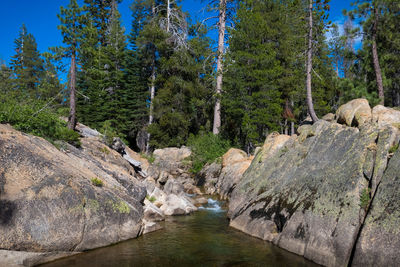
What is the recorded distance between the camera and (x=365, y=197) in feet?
25.5

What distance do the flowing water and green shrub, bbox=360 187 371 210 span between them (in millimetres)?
2147

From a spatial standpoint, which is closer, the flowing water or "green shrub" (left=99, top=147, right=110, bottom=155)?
the flowing water

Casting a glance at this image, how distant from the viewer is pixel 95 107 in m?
34.5

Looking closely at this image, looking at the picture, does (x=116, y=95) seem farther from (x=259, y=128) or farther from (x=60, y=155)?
(x=60, y=155)

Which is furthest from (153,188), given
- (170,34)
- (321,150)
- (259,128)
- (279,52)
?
(170,34)

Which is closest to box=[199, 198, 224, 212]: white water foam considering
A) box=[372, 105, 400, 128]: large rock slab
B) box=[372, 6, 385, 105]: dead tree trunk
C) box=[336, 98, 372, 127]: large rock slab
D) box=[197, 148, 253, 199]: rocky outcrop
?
box=[197, 148, 253, 199]: rocky outcrop

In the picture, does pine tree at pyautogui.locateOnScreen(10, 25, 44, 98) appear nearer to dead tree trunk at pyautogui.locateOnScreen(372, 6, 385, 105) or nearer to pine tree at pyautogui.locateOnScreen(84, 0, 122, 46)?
pine tree at pyautogui.locateOnScreen(84, 0, 122, 46)

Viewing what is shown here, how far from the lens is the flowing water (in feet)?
26.1

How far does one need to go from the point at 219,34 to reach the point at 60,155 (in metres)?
26.1

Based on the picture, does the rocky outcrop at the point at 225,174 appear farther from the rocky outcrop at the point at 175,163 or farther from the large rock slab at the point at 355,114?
the large rock slab at the point at 355,114

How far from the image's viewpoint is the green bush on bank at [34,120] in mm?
12641

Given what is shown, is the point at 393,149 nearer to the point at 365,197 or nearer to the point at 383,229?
the point at 365,197

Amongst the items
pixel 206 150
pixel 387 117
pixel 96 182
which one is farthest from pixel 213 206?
pixel 206 150

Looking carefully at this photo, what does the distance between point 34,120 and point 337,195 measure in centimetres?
1343
